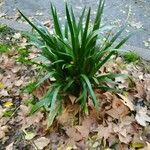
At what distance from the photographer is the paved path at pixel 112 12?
4355 mm

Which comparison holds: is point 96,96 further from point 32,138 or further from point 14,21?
point 14,21

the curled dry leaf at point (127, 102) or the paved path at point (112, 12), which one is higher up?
the paved path at point (112, 12)

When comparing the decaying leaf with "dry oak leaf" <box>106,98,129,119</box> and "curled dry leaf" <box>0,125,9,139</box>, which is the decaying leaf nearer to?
"curled dry leaf" <box>0,125,9,139</box>

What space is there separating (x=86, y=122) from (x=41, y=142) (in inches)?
16.6

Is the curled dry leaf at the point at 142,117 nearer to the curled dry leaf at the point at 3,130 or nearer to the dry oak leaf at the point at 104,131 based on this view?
the dry oak leaf at the point at 104,131

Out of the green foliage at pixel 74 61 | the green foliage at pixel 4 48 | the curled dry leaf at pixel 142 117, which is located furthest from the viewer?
the green foliage at pixel 4 48

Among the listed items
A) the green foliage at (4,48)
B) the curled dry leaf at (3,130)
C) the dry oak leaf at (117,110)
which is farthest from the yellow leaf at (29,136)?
the green foliage at (4,48)

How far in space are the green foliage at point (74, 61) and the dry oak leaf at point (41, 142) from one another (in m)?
0.16

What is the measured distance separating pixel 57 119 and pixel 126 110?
2.01ft

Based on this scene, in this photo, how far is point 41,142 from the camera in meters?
3.05

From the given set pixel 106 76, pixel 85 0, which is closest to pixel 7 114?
pixel 106 76

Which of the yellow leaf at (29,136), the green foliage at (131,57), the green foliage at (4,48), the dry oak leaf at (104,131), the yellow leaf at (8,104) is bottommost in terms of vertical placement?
the dry oak leaf at (104,131)

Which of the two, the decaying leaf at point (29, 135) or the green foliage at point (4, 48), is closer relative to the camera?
the decaying leaf at point (29, 135)

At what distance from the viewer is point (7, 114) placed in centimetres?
334
